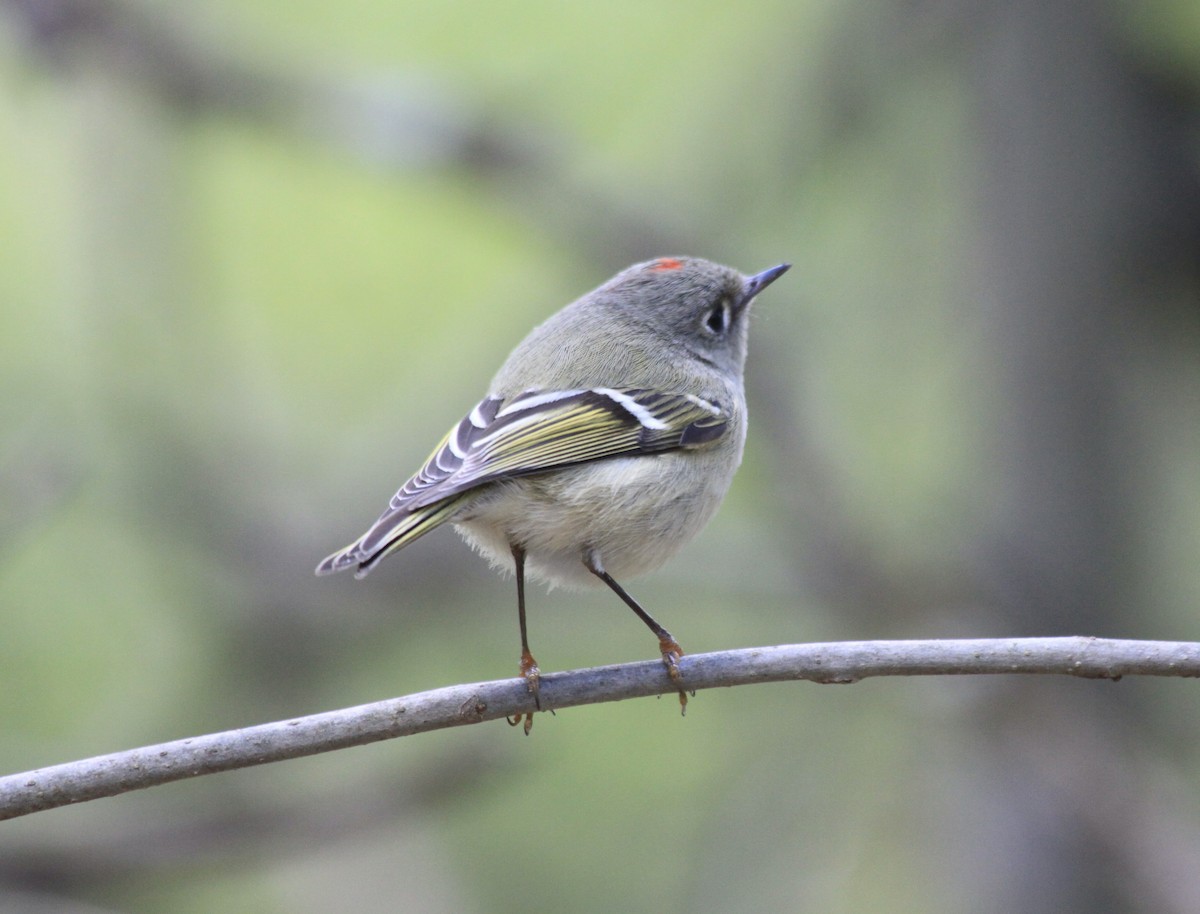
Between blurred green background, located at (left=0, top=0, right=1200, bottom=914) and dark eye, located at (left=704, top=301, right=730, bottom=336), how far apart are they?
1.37 metres

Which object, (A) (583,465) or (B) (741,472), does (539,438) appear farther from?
(B) (741,472)

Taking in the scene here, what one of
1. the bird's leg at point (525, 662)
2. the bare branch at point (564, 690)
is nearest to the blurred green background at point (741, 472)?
the bird's leg at point (525, 662)

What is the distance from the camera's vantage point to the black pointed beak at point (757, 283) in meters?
3.26

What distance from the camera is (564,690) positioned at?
2.15 m

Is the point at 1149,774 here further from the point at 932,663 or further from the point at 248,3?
the point at 248,3

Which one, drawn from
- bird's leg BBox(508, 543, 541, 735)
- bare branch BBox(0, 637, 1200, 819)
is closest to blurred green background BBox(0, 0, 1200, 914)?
bird's leg BBox(508, 543, 541, 735)

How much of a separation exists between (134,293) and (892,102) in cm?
316

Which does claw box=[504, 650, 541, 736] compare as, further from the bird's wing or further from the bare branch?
the bird's wing

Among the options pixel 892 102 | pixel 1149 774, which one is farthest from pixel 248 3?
pixel 1149 774

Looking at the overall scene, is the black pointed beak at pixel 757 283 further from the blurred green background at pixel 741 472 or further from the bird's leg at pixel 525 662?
the blurred green background at pixel 741 472

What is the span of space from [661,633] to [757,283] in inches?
48.7

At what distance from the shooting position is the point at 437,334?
6176 mm

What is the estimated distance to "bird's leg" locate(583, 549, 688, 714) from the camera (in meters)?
2.12

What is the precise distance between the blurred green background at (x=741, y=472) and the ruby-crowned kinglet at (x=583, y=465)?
4.47 feet
